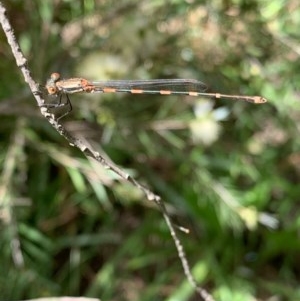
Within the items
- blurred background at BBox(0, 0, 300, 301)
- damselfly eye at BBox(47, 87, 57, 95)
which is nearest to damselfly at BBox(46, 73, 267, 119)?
damselfly eye at BBox(47, 87, 57, 95)

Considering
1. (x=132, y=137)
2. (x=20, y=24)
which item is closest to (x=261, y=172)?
(x=132, y=137)

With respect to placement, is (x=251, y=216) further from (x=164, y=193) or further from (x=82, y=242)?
(x=82, y=242)

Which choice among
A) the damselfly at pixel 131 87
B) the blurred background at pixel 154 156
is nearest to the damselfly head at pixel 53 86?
the damselfly at pixel 131 87

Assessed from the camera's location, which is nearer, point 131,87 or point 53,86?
point 53,86

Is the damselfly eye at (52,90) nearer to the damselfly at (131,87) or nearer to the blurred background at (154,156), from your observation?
the damselfly at (131,87)

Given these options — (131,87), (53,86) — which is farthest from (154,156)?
(53,86)

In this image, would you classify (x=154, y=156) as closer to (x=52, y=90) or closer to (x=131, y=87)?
(x=131, y=87)
